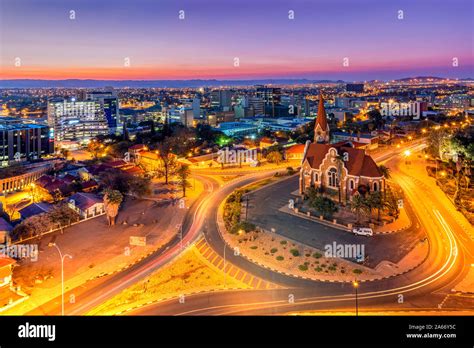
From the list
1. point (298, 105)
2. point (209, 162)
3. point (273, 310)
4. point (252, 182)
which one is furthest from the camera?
point (298, 105)

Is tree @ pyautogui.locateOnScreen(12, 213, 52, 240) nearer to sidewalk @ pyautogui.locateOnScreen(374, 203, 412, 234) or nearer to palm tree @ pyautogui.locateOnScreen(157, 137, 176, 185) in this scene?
palm tree @ pyautogui.locateOnScreen(157, 137, 176, 185)

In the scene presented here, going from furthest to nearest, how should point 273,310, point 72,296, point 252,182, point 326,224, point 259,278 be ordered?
point 252,182 → point 326,224 → point 259,278 → point 72,296 → point 273,310

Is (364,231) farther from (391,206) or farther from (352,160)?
(352,160)

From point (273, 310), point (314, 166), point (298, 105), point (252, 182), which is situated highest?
point (298, 105)

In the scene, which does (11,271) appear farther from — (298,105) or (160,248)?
(298,105)

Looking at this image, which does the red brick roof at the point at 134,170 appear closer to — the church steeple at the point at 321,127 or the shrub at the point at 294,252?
the church steeple at the point at 321,127
